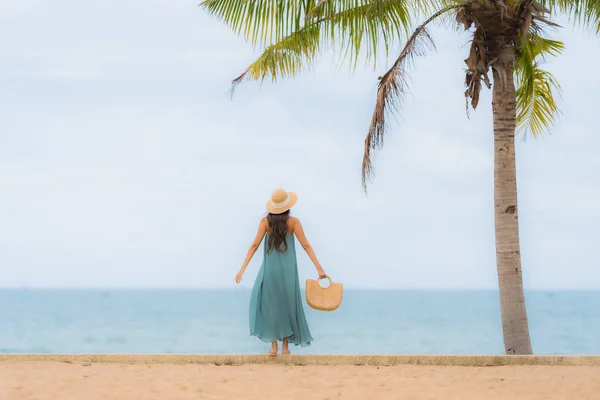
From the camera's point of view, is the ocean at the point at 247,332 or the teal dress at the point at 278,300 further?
the ocean at the point at 247,332

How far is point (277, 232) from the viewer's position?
34.6 feet

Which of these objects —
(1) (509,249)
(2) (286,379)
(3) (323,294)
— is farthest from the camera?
(1) (509,249)

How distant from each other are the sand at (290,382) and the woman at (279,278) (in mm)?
555

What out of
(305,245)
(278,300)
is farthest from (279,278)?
(305,245)

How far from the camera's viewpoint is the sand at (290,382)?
27.9ft

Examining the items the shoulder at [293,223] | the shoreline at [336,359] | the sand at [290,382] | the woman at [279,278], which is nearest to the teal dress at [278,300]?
the woman at [279,278]

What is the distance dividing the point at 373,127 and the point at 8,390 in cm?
622

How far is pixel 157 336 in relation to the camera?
5656 cm

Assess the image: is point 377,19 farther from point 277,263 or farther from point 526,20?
point 277,263

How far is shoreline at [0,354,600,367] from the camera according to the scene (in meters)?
10.5

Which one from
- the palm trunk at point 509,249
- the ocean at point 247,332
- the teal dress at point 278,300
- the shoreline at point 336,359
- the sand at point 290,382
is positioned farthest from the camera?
the ocean at point 247,332

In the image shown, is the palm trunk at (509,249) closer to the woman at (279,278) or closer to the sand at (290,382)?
the sand at (290,382)

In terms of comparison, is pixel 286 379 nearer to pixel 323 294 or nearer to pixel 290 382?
pixel 290 382

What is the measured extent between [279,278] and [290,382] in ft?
5.79
